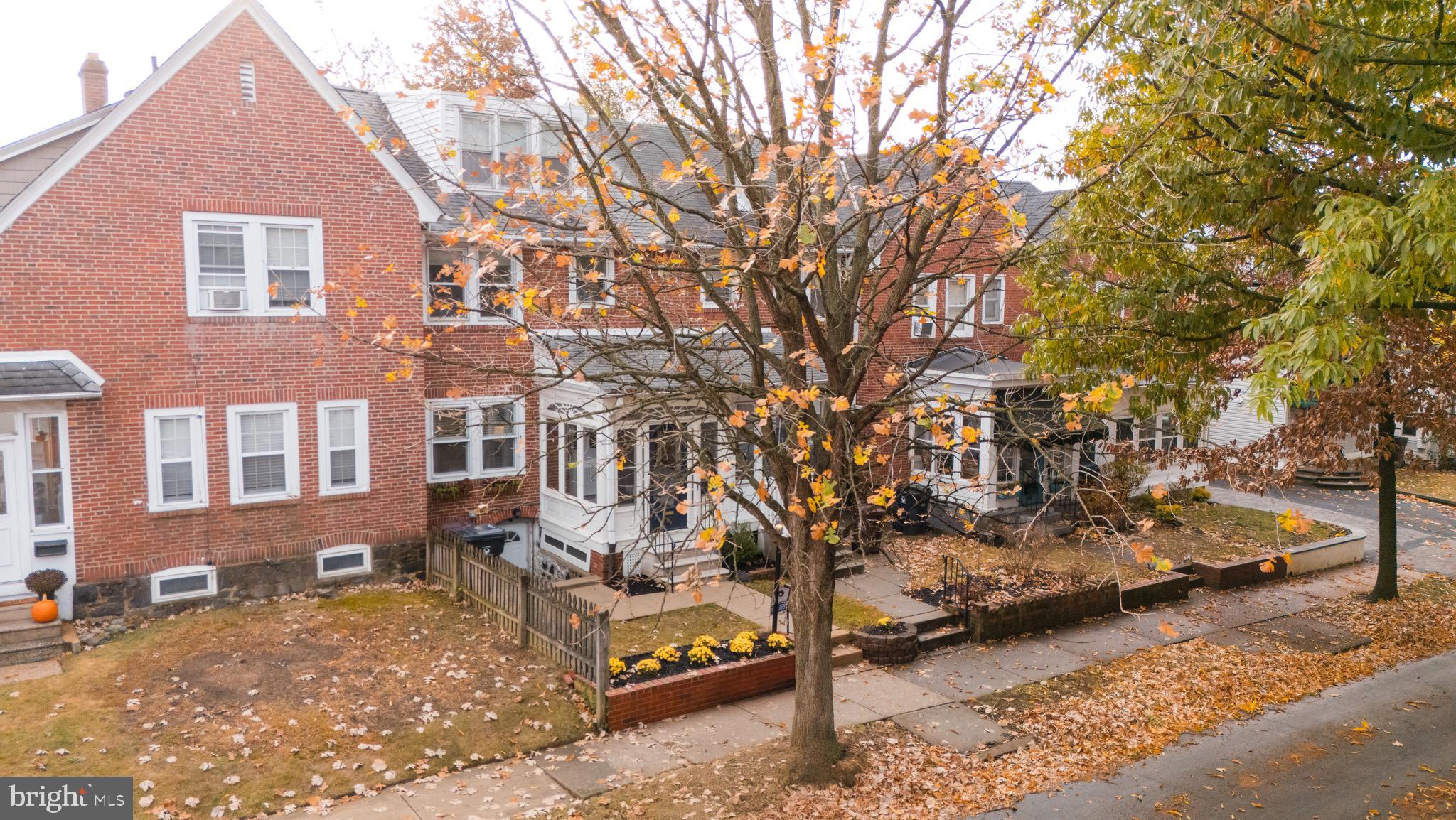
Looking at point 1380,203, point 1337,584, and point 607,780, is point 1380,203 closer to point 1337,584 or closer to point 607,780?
point 607,780

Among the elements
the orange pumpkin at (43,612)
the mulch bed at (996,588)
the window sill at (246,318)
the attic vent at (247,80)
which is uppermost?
the attic vent at (247,80)

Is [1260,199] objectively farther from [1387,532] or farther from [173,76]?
[173,76]

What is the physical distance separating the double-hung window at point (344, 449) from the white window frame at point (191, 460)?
1719mm

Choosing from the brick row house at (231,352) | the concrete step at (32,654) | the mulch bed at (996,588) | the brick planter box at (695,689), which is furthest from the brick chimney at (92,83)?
the mulch bed at (996,588)

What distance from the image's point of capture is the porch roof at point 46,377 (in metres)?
13.0

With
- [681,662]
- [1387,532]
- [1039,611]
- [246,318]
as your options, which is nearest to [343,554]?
[246,318]

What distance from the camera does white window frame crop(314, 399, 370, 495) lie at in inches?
632

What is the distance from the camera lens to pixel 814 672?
1032cm

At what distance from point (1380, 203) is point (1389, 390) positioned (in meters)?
8.85

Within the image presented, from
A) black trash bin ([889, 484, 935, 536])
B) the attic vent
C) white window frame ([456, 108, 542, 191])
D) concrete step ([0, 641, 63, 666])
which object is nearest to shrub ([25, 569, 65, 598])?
concrete step ([0, 641, 63, 666])

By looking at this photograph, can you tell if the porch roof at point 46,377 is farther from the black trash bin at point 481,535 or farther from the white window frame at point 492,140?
the white window frame at point 492,140

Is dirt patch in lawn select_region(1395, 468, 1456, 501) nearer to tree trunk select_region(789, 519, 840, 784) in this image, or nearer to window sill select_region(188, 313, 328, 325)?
tree trunk select_region(789, 519, 840, 784)

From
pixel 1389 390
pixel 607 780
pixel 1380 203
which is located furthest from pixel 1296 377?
pixel 1389 390

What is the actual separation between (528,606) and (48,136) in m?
9.82
